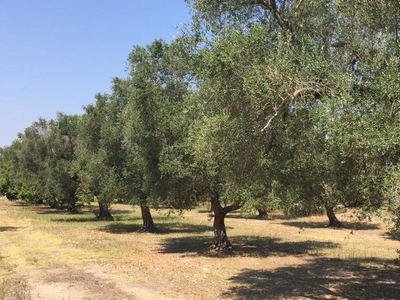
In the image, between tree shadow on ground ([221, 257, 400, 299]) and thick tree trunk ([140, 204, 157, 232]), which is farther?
thick tree trunk ([140, 204, 157, 232])

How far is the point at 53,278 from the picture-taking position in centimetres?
1540

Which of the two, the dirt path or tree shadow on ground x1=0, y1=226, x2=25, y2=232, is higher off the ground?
tree shadow on ground x1=0, y1=226, x2=25, y2=232

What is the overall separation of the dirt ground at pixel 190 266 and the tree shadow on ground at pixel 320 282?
34mm

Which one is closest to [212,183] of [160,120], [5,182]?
[160,120]

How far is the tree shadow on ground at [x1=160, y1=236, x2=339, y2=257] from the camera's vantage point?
75.2 ft

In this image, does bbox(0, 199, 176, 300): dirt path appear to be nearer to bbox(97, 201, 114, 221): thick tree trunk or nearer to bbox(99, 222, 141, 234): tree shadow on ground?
bbox(99, 222, 141, 234): tree shadow on ground

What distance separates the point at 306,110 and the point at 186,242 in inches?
756

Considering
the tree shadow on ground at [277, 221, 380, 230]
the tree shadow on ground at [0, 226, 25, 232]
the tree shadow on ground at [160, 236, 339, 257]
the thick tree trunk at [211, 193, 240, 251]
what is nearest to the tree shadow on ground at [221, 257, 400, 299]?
the tree shadow on ground at [160, 236, 339, 257]

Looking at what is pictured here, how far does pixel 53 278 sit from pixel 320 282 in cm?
1040

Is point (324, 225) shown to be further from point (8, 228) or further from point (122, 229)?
point (8, 228)

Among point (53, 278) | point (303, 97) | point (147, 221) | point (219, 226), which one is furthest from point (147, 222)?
point (303, 97)

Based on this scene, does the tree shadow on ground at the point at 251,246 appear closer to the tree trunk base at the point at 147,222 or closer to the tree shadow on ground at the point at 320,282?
the tree shadow on ground at the point at 320,282

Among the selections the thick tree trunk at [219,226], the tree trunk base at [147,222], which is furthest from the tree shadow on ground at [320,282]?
the tree trunk base at [147,222]

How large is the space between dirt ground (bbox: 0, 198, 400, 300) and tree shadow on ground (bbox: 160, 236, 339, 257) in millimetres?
62
